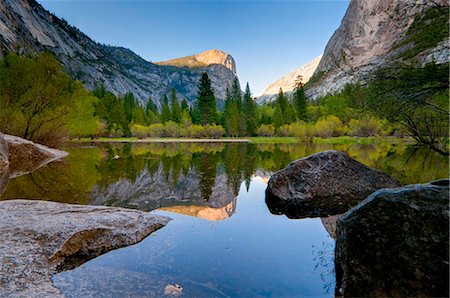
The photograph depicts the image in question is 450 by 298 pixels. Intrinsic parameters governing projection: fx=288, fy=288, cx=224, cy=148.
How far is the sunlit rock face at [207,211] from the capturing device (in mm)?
8189

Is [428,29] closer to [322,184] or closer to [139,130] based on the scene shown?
[322,184]

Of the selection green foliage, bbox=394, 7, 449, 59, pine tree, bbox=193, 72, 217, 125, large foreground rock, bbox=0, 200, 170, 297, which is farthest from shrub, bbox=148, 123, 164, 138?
green foliage, bbox=394, 7, 449, 59

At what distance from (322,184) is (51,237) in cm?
765

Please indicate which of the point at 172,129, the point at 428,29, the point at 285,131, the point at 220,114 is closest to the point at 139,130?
the point at 172,129

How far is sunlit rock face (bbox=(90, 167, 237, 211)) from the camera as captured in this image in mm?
9625

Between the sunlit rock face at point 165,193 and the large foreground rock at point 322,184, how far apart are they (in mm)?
1868

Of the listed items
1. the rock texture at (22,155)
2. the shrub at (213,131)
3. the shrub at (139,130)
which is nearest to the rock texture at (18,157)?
the rock texture at (22,155)

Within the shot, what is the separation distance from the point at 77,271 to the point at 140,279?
3.53ft

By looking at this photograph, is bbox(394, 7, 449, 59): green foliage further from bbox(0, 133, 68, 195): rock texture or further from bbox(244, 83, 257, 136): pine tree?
bbox(244, 83, 257, 136): pine tree

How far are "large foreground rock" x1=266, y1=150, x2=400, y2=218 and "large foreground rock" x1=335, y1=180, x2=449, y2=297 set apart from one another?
505cm

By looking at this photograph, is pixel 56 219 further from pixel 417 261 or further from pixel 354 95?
pixel 354 95

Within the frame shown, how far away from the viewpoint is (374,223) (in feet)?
11.5

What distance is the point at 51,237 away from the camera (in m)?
5.33

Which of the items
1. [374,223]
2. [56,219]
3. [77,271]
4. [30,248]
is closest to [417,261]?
[374,223]
